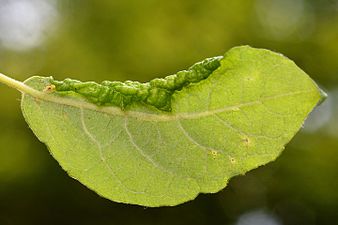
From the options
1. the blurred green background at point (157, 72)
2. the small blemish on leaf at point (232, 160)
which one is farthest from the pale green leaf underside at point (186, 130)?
the blurred green background at point (157, 72)

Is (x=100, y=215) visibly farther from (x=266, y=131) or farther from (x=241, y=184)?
(x=266, y=131)

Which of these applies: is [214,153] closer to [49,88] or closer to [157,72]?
[49,88]

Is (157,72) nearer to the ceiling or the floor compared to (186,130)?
nearer to the ceiling

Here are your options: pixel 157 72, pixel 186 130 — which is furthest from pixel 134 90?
pixel 157 72

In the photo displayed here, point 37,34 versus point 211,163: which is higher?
point 37,34

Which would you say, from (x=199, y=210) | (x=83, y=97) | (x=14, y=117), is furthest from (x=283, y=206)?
(x=83, y=97)

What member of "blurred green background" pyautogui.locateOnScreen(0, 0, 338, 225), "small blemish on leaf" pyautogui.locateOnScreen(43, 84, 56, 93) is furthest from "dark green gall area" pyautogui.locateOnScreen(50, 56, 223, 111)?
"blurred green background" pyautogui.locateOnScreen(0, 0, 338, 225)

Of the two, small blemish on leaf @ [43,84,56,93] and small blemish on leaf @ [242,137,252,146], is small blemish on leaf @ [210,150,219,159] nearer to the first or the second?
small blemish on leaf @ [242,137,252,146]
